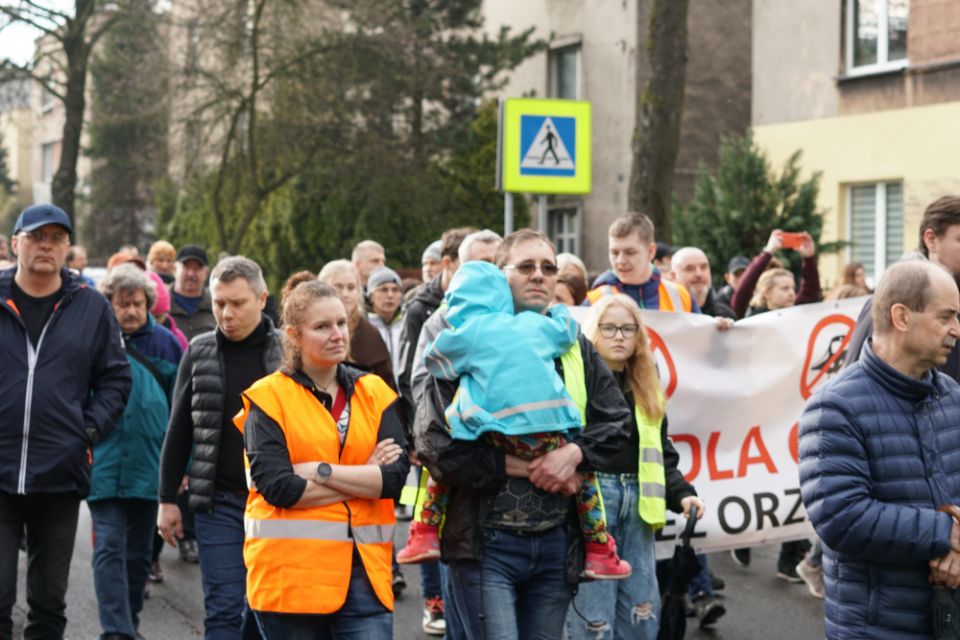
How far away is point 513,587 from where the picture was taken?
4.82 m

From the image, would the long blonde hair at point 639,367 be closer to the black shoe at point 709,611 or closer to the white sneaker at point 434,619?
the black shoe at point 709,611

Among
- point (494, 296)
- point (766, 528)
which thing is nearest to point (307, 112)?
point (766, 528)

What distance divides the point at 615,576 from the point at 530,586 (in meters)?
0.31

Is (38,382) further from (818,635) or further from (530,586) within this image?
(818,635)

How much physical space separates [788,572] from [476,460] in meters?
5.47

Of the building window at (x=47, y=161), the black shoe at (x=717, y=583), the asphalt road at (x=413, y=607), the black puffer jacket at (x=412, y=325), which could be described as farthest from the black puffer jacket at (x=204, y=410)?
the building window at (x=47, y=161)

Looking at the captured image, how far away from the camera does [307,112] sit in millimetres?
29672

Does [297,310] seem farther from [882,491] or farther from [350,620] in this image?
[882,491]

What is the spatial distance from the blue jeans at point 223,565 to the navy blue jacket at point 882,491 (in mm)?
2776

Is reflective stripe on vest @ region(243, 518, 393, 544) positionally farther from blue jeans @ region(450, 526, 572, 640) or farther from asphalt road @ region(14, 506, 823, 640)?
asphalt road @ region(14, 506, 823, 640)

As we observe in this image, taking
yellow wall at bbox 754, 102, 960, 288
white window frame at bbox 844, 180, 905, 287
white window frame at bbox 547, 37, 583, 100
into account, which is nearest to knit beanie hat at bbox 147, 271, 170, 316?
yellow wall at bbox 754, 102, 960, 288

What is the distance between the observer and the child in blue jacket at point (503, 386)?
185 inches

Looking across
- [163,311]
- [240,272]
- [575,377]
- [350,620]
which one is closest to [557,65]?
[163,311]

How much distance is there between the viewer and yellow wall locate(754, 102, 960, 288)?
64.2ft
